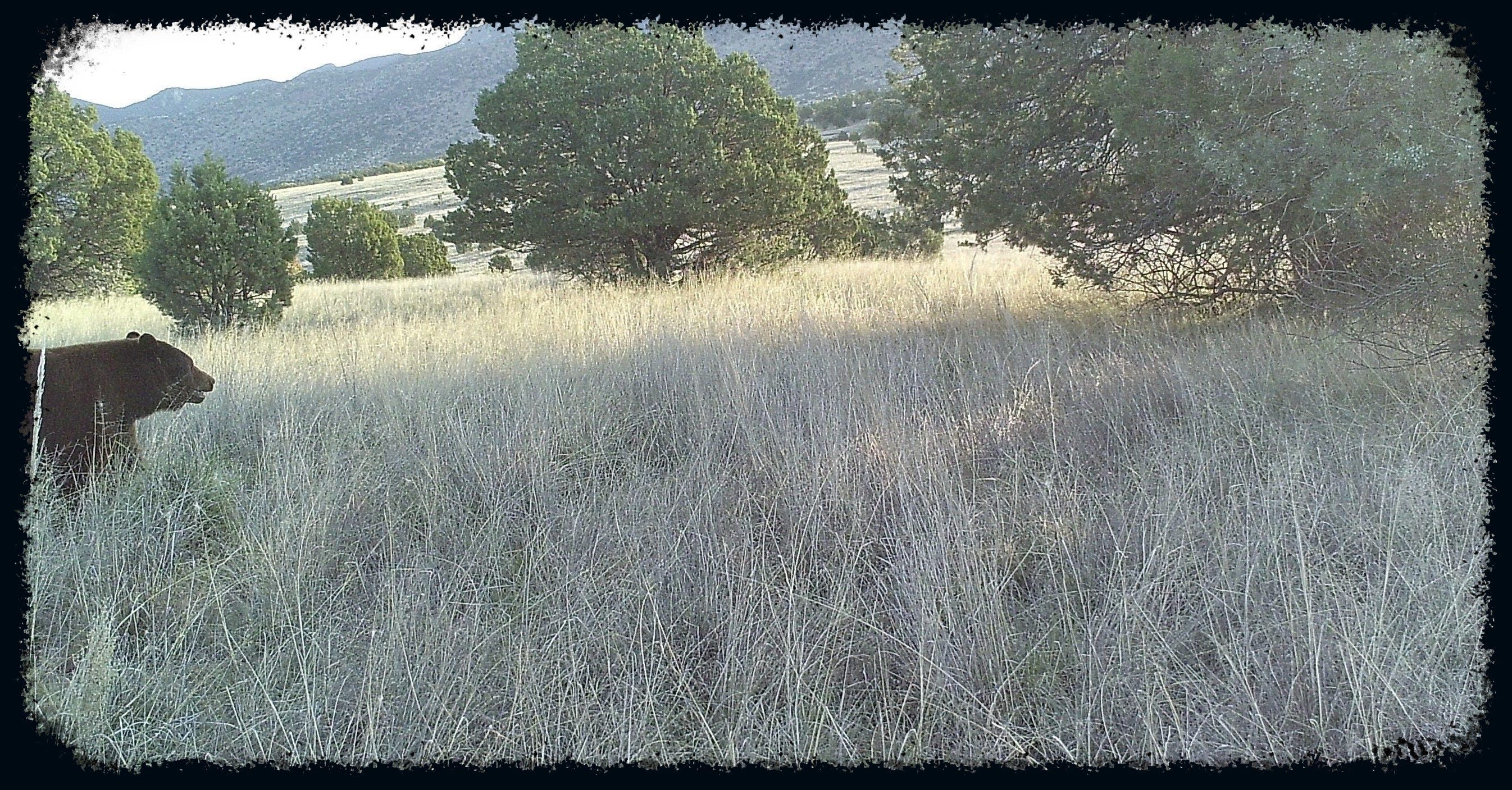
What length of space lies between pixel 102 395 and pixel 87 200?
1109 centimetres

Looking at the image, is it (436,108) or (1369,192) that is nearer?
(1369,192)

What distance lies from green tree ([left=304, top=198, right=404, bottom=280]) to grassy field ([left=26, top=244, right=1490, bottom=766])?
1558 cm

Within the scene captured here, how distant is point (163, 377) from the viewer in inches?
125

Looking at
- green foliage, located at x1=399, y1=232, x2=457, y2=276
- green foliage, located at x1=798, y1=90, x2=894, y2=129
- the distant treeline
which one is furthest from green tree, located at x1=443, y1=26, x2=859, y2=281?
the distant treeline

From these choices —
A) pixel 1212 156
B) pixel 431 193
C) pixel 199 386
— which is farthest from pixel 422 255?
pixel 431 193

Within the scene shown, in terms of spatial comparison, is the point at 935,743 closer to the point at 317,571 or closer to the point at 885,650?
the point at 885,650

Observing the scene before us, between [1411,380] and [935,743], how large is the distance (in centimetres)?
314

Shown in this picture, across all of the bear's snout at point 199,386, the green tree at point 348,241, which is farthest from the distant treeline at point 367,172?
the bear's snout at point 199,386

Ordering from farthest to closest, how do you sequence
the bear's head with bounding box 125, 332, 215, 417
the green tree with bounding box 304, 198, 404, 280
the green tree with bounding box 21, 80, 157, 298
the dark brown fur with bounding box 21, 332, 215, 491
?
the green tree with bounding box 304, 198, 404, 280, the green tree with bounding box 21, 80, 157, 298, the bear's head with bounding box 125, 332, 215, 417, the dark brown fur with bounding box 21, 332, 215, 491

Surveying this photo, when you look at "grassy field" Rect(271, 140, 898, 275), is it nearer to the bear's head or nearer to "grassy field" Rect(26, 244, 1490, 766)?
"grassy field" Rect(26, 244, 1490, 766)

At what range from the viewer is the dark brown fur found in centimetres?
284

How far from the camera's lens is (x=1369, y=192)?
11.6 ft

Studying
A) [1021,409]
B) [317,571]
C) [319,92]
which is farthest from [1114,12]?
[319,92]

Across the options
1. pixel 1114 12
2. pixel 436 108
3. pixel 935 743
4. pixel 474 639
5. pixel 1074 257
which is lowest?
pixel 935 743
